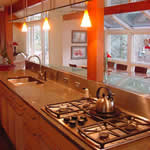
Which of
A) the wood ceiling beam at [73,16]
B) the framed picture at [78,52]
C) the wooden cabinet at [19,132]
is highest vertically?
the wood ceiling beam at [73,16]

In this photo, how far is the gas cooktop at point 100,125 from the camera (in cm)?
146

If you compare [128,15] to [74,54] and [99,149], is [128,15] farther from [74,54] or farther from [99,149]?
[99,149]

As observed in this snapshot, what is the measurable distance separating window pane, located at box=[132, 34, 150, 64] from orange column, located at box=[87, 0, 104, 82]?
4.67 meters

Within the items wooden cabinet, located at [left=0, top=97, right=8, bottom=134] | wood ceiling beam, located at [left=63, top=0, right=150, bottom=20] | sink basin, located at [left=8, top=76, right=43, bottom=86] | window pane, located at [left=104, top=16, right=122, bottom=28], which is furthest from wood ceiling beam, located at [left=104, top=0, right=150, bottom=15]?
wooden cabinet, located at [left=0, top=97, right=8, bottom=134]

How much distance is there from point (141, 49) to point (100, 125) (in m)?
6.02

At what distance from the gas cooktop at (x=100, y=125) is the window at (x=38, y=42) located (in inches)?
285

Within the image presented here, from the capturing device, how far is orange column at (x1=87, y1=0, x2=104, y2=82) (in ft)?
8.38

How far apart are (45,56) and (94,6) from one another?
7012mm

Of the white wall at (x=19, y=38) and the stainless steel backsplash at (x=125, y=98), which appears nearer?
the stainless steel backsplash at (x=125, y=98)

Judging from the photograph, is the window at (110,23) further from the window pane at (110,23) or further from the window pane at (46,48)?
the window pane at (46,48)

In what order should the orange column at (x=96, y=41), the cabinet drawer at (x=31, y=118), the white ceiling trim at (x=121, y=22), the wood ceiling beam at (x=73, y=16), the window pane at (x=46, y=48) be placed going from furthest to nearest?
1. the window pane at (x=46, y=48)
2. the wood ceiling beam at (x=73, y=16)
3. the white ceiling trim at (x=121, y=22)
4. the orange column at (x=96, y=41)
5. the cabinet drawer at (x=31, y=118)

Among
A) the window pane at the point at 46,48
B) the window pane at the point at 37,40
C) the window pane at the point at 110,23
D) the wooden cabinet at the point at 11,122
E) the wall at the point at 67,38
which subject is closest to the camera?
the wooden cabinet at the point at 11,122

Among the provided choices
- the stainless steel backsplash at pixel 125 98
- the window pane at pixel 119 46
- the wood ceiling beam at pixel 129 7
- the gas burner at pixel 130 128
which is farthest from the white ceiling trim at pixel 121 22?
the gas burner at pixel 130 128

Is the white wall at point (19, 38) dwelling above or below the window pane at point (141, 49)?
above
